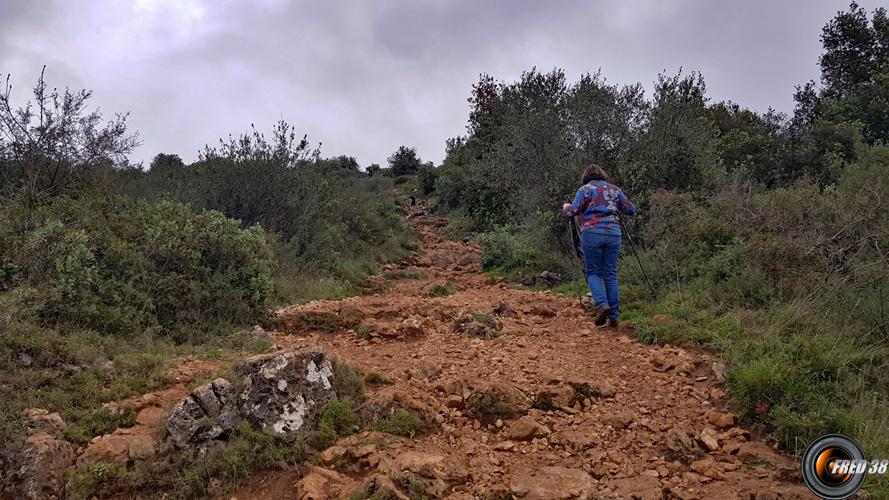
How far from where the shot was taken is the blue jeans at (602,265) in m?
5.98

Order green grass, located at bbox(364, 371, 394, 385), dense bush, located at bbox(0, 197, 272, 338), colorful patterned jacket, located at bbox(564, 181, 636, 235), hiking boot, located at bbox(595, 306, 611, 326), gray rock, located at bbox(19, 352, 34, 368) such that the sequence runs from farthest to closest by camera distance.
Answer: colorful patterned jacket, located at bbox(564, 181, 636, 235), hiking boot, located at bbox(595, 306, 611, 326), dense bush, located at bbox(0, 197, 272, 338), green grass, located at bbox(364, 371, 394, 385), gray rock, located at bbox(19, 352, 34, 368)

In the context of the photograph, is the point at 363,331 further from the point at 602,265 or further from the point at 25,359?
the point at 25,359

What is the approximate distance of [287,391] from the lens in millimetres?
3426

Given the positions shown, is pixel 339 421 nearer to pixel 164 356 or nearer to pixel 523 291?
pixel 164 356

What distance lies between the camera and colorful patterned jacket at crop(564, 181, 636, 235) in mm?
6082

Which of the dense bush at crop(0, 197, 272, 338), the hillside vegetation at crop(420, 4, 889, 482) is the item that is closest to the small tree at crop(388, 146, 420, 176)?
the hillside vegetation at crop(420, 4, 889, 482)

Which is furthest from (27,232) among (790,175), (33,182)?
(790,175)

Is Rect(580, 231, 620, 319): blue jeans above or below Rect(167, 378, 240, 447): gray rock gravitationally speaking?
above

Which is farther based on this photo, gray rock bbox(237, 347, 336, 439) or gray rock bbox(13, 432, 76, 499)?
gray rock bbox(237, 347, 336, 439)

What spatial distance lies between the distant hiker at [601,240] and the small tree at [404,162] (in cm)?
2748

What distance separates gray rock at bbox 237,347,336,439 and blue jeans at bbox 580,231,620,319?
11.0 feet

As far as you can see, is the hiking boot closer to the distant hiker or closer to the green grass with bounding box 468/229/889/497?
the distant hiker

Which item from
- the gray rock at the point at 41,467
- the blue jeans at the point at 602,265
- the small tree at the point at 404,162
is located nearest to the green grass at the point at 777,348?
the blue jeans at the point at 602,265

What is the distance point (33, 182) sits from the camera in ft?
24.6
